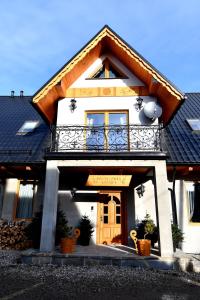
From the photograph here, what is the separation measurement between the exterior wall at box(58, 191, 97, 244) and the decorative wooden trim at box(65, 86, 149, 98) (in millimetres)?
4237

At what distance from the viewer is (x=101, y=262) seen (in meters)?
7.22

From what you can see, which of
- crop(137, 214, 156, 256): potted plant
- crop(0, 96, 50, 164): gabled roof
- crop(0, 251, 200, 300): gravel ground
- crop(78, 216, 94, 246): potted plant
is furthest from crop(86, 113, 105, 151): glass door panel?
crop(0, 251, 200, 300): gravel ground

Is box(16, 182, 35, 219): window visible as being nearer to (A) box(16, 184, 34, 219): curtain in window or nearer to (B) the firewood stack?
(A) box(16, 184, 34, 219): curtain in window

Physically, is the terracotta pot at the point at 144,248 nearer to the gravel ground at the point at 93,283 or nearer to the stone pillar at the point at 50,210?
the gravel ground at the point at 93,283

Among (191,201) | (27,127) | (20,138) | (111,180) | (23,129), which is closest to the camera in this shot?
(111,180)

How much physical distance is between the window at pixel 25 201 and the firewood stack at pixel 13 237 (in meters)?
1.15

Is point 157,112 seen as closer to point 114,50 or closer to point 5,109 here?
point 114,50

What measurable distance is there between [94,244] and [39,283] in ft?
15.9

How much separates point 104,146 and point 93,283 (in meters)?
4.73

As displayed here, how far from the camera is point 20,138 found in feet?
38.8

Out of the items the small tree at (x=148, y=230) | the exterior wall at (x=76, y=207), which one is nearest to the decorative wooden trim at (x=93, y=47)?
the exterior wall at (x=76, y=207)

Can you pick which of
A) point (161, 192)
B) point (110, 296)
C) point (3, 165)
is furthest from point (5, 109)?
point (110, 296)

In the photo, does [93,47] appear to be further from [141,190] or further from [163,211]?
[163,211]

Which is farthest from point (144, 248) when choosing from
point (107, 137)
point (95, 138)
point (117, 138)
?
point (95, 138)
